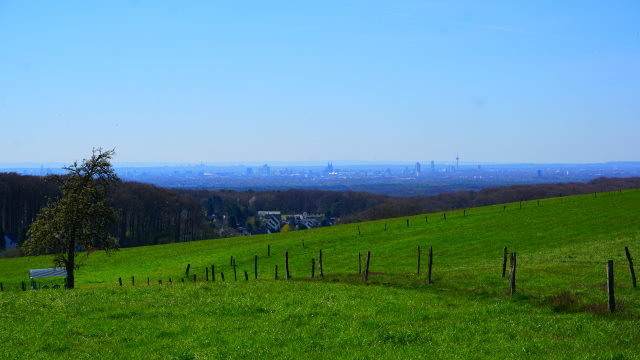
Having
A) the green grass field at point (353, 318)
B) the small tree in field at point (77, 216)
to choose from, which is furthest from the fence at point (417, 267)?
the small tree in field at point (77, 216)

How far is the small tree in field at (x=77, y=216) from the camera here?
139 feet

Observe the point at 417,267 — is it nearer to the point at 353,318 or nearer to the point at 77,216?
the point at 353,318

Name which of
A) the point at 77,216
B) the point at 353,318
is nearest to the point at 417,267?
the point at 353,318

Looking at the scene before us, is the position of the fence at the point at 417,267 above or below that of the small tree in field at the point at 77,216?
below

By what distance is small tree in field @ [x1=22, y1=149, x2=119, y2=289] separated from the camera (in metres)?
42.2

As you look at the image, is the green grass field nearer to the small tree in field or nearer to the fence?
the fence

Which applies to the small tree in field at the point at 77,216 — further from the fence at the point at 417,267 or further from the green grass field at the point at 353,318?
the green grass field at the point at 353,318

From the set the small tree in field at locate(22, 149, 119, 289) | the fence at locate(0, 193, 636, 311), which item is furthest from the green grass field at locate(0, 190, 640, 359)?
the small tree in field at locate(22, 149, 119, 289)

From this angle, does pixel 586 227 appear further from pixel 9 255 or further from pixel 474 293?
pixel 9 255

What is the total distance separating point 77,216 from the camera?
4256 centimetres

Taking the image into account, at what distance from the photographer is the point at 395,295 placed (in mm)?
27688

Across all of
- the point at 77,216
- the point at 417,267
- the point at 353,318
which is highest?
the point at 77,216

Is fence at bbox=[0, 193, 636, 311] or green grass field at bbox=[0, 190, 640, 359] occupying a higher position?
green grass field at bbox=[0, 190, 640, 359]

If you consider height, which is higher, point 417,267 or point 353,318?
point 353,318
